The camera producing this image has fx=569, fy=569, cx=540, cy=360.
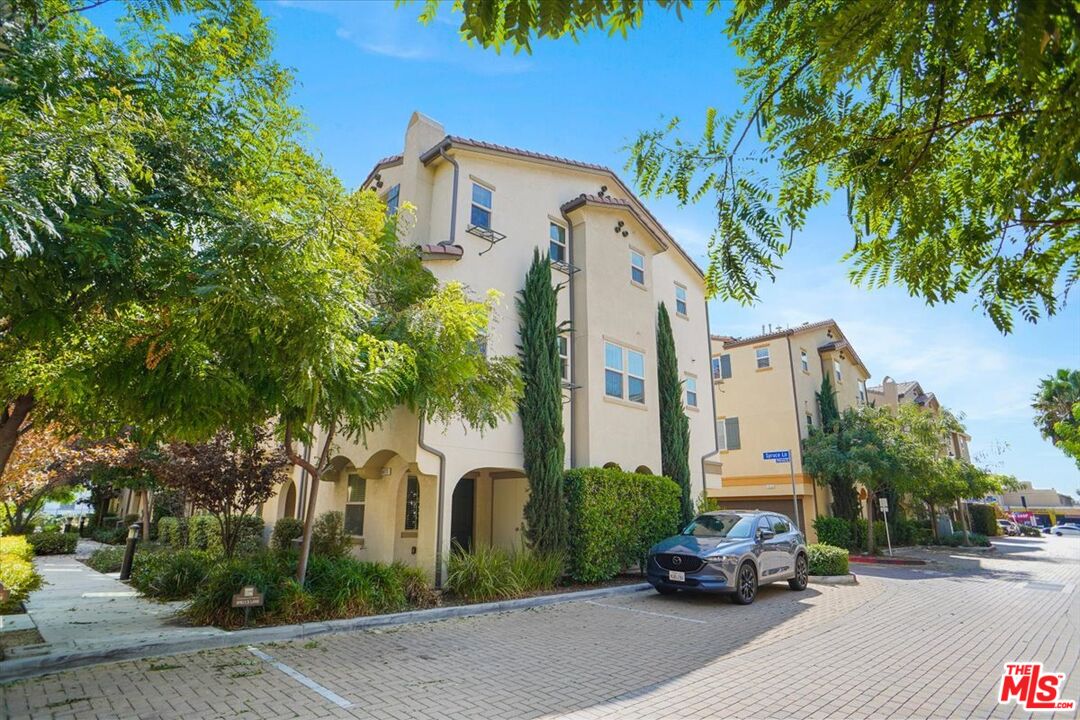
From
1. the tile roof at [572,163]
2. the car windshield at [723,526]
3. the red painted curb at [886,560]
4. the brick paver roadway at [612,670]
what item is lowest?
the red painted curb at [886,560]

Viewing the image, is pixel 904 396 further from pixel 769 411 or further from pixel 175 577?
pixel 175 577

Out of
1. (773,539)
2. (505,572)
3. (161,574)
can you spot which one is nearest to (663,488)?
(773,539)

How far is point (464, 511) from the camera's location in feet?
54.0

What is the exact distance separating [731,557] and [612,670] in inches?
221

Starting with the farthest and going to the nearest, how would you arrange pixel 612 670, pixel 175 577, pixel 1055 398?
pixel 1055 398
pixel 175 577
pixel 612 670

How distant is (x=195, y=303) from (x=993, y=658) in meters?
11.8

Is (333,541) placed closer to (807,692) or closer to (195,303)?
(195,303)

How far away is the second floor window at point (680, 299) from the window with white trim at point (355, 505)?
12731 millimetres

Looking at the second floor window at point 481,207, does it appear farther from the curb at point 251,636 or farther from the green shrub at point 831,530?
the green shrub at point 831,530

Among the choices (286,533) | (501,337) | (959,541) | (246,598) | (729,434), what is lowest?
(959,541)

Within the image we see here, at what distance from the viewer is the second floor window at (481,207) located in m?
15.2

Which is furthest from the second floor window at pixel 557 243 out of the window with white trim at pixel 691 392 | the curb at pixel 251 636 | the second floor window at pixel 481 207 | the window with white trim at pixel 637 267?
the curb at pixel 251 636

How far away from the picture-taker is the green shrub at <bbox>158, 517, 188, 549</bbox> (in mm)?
20953

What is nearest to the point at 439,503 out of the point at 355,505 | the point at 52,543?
the point at 355,505
